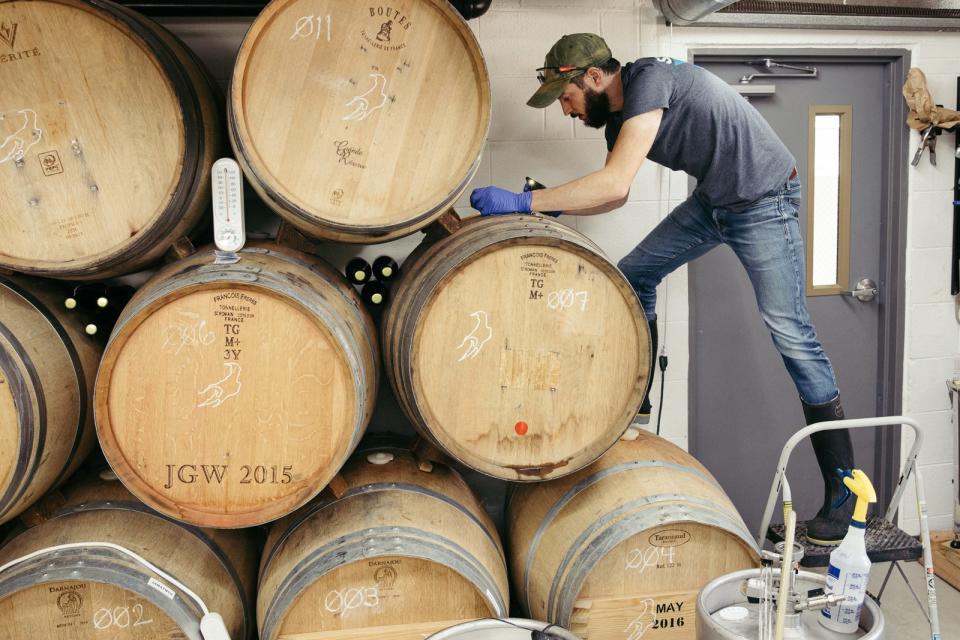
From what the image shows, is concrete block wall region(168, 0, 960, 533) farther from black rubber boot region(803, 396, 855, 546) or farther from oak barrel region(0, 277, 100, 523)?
oak barrel region(0, 277, 100, 523)

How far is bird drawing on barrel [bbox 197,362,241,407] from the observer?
61.7 inches

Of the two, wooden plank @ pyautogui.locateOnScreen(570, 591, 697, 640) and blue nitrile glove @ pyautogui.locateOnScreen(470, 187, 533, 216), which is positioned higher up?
blue nitrile glove @ pyautogui.locateOnScreen(470, 187, 533, 216)

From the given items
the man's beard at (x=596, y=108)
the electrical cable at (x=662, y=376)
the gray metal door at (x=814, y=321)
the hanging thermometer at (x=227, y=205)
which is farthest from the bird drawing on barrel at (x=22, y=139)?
the gray metal door at (x=814, y=321)

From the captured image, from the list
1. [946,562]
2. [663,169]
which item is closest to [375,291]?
[663,169]

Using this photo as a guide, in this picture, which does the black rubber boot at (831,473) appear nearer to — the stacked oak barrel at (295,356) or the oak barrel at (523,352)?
the stacked oak barrel at (295,356)

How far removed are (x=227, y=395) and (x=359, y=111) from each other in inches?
30.7

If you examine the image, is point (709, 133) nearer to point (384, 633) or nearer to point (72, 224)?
point (384, 633)

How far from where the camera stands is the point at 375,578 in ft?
5.45

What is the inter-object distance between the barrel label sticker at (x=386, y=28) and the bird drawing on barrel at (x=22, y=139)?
0.87m

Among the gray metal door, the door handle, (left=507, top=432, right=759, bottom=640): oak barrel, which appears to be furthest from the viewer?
the door handle

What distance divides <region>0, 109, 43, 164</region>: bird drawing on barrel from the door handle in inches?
128

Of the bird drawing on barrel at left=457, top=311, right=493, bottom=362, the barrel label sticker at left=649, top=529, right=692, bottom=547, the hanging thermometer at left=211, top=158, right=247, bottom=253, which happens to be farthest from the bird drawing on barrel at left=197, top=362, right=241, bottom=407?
the barrel label sticker at left=649, top=529, right=692, bottom=547

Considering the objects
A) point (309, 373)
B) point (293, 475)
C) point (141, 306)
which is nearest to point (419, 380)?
point (309, 373)

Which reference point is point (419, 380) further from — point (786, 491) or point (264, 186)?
point (786, 491)
